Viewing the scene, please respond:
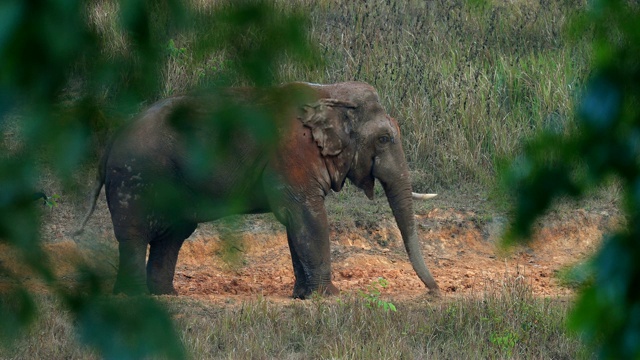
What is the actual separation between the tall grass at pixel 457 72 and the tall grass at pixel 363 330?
4.14 meters

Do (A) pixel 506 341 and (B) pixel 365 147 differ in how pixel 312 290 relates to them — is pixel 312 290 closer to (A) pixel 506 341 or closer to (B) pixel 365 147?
(B) pixel 365 147

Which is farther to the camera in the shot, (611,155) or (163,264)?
(163,264)

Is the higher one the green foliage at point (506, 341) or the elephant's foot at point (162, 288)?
the elephant's foot at point (162, 288)

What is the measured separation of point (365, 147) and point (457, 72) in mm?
4511

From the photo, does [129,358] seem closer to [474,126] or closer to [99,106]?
[99,106]

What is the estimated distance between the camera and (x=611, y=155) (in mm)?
1583

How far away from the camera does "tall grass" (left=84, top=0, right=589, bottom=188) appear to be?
12.8 m

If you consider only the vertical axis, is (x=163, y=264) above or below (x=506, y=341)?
above

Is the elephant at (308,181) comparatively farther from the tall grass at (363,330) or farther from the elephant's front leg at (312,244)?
the tall grass at (363,330)

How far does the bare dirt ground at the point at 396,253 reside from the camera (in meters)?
9.84

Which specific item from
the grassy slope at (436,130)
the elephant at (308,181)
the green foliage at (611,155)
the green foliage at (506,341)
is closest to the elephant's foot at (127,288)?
the green foliage at (611,155)

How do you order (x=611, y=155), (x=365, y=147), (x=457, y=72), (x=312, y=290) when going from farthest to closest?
(x=457, y=72) → (x=365, y=147) → (x=312, y=290) → (x=611, y=155)

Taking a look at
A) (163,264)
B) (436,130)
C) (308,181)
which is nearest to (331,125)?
(308,181)

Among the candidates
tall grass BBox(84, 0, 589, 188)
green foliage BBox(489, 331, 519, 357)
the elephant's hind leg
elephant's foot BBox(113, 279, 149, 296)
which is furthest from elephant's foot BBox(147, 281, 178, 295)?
elephant's foot BBox(113, 279, 149, 296)
